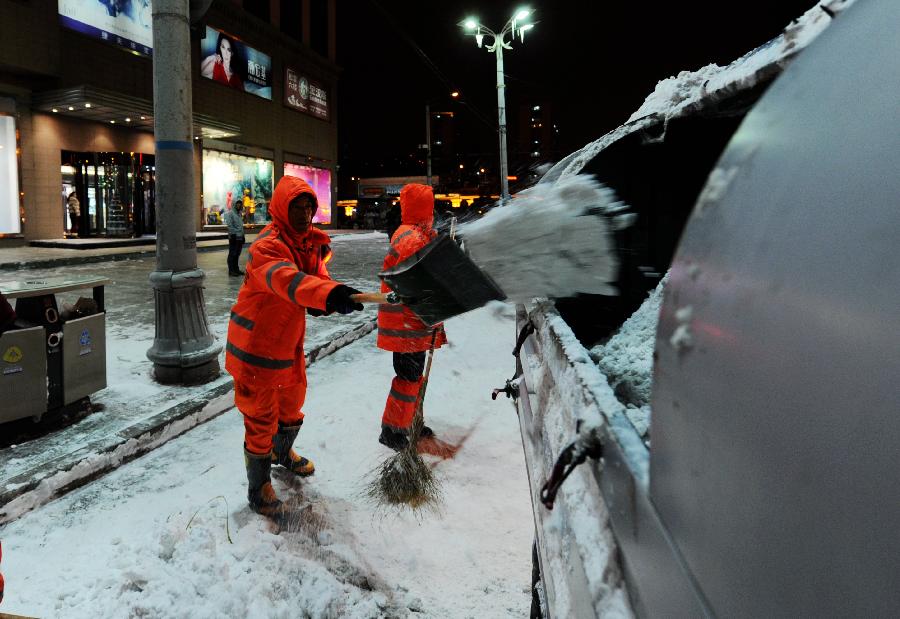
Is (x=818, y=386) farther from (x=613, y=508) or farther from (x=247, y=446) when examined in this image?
(x=247, y=446)

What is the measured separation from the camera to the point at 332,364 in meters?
5.92

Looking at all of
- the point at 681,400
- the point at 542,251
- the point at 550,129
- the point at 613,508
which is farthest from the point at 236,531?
the point at 550,129

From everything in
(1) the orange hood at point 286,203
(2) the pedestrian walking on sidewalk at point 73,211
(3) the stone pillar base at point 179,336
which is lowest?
(3) the stone pillar base at point 179,336

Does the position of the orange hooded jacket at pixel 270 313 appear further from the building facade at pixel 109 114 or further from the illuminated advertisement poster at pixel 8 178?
the illuminated advertisement poster at pixel 8 178

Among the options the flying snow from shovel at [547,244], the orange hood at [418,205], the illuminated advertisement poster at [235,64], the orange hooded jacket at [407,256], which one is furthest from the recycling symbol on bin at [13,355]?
the illuminated advertisement poster at [235,64]

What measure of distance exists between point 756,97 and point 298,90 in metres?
31.7

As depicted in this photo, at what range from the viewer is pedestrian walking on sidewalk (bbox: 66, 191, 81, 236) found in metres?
18.1

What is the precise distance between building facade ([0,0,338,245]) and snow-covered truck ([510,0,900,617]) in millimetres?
12215

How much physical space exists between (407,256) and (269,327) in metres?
1.27

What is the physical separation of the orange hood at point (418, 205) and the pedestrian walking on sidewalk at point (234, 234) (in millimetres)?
8266

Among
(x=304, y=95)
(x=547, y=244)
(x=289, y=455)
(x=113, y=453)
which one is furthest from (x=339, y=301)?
(x=304, y=95)

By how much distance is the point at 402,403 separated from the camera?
3.82 m

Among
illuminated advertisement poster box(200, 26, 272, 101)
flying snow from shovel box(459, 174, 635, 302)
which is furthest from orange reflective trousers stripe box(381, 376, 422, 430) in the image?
illuminated advertisement poster box(200, 26, 272, 101)

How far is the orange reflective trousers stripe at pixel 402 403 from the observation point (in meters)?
3.81
